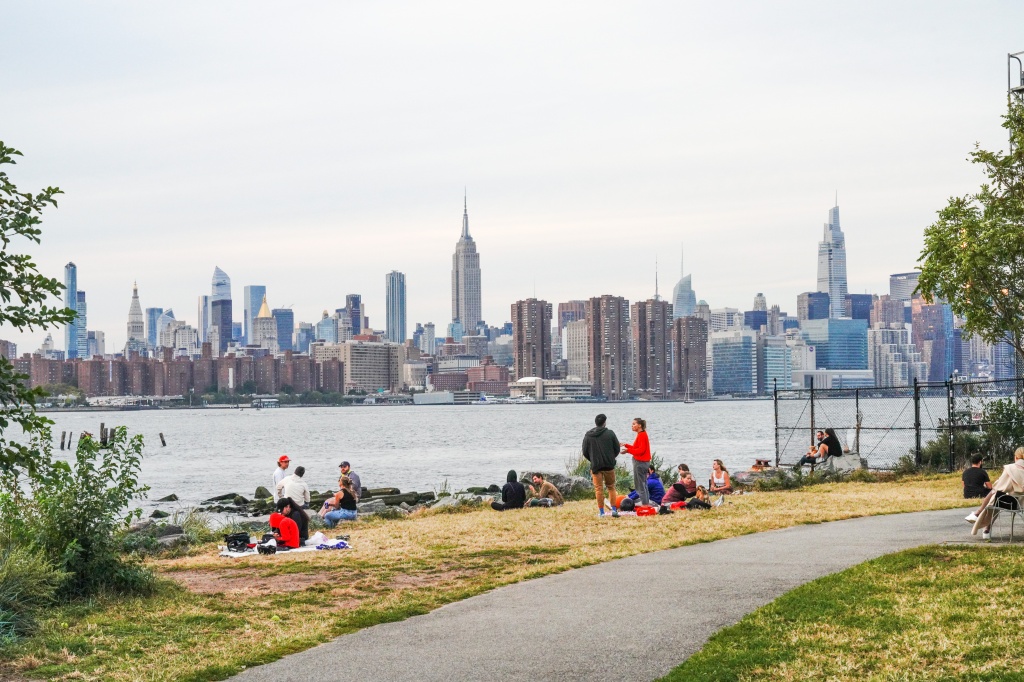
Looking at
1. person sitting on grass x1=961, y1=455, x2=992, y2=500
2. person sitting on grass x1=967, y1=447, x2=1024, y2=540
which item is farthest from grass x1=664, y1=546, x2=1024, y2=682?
person sitting on grass x1=961, y1=455, x2=992, y2=500

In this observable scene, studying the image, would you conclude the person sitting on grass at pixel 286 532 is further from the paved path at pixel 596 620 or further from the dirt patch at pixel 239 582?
the paved path at pixel 596 620

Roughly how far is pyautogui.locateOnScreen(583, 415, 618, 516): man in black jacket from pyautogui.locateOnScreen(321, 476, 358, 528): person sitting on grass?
5.46 meters

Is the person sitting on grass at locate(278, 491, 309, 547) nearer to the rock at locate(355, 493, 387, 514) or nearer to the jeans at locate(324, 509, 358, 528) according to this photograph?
the jeans at locate(324, 509, 358, 528)

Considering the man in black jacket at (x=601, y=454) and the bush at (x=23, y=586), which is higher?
the man in black jacket at (x=601, y=454)

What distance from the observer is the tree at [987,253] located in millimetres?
16578

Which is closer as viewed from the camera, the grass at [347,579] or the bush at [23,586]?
the grass at [347,579]

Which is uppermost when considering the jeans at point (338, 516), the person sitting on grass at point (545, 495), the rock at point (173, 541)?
the person sitting on grass at point (545, 495)

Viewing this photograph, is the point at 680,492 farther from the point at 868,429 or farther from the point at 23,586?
the point at 23,586

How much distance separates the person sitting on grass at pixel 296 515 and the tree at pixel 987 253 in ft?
35.6

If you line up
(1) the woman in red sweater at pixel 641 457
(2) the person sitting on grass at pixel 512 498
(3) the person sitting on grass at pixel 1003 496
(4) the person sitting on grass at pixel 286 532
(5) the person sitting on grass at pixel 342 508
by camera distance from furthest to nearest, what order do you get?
(2) the person sitting on grass at pixel 512 498 < (5) the person sitting on grass at pixel 342 508 < (1) the woman in red sweater at pixel 641 457 < (4) the person sitting on grass at pixel 286 532 < (3) the person sitting on grass at pixel 1003 496

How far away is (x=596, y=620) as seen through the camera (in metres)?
10.3

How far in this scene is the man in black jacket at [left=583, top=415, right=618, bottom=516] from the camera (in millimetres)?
19453

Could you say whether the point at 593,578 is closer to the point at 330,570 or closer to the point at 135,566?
the point at 330,570

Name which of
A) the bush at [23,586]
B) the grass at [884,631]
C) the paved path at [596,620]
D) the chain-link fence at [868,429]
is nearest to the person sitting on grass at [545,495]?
the chain-link fence at [868,429]
